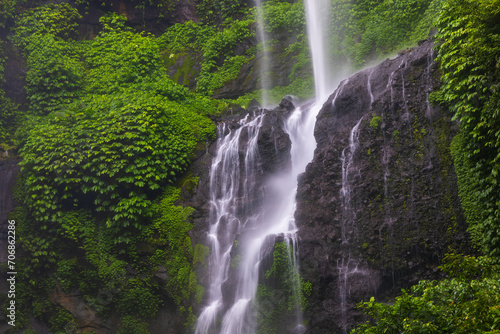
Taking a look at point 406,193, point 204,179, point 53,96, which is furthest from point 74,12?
point 406,193

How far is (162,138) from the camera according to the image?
12922 millimetres

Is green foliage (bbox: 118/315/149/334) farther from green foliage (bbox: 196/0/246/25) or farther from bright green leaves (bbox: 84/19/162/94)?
green foliage (bbox: 196/0/246/25)

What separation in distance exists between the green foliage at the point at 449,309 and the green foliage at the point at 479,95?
2.91 metres

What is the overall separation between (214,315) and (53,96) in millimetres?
11594

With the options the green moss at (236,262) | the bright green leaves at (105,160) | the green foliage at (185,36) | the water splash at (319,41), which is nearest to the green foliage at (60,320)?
the bright green leaves at (105,160)

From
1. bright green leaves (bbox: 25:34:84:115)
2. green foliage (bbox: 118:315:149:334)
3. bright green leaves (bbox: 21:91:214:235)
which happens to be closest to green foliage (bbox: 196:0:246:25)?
bright green leaves (bbox: 25:34:84:115)

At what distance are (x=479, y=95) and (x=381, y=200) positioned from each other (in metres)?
3.06

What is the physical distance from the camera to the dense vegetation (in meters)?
7.27

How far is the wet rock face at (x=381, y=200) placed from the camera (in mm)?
8227

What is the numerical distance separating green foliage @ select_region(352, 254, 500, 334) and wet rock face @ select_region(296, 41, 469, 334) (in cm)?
338

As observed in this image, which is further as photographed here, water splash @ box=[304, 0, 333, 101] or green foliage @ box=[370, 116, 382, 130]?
water splash @ box=[304, 0, 333, 101]

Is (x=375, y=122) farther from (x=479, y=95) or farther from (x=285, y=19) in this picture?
(x=285, y=19)

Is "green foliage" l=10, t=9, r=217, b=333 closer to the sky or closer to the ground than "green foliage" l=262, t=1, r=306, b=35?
closer to the ground

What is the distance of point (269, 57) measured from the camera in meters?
18.1
